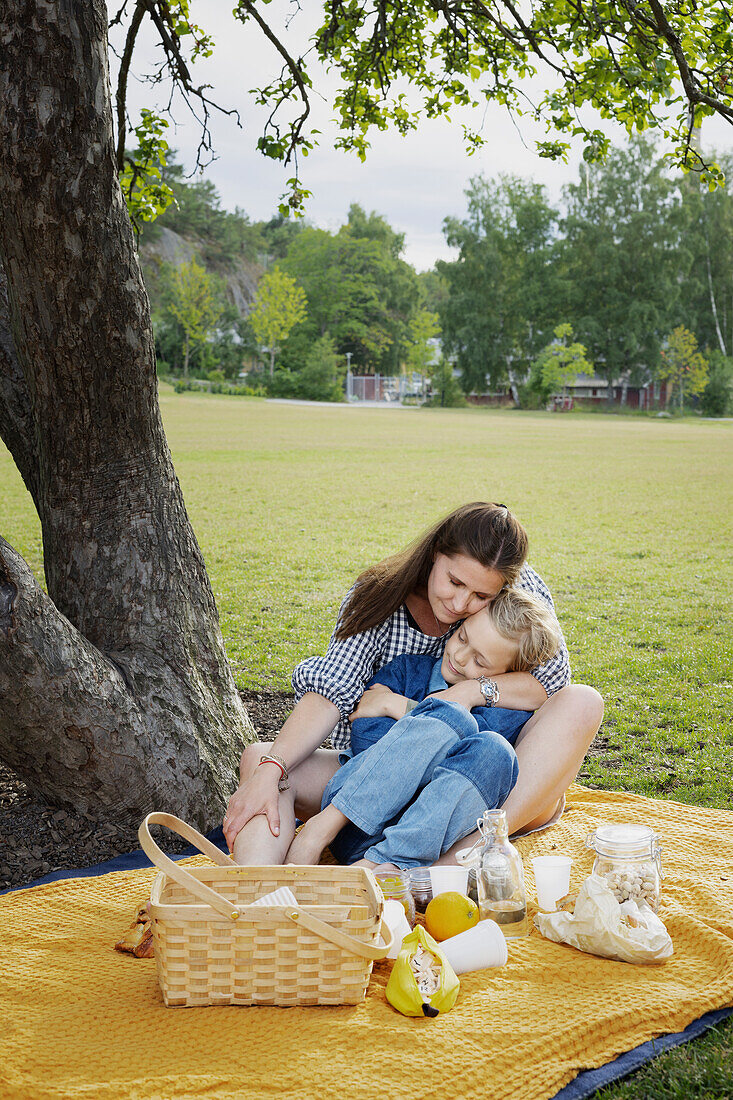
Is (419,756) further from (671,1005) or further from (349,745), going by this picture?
(671,1005)

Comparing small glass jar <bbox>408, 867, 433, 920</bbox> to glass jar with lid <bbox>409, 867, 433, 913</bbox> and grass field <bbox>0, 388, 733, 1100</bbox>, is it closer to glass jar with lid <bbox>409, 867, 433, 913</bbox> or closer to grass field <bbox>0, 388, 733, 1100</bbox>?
glass jar with lid <bbox>409, 867, 433, 913</bbox>

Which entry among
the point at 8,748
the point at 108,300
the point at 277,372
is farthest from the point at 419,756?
the point at 277,372

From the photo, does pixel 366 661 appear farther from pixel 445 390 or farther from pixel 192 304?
pixel 445 390

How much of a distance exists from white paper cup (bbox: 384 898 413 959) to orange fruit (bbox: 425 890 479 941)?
0.10 meters

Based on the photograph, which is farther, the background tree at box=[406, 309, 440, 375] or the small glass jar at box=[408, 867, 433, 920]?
the background tree at box=[406, 309, 440, 375]

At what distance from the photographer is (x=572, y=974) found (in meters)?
2.25

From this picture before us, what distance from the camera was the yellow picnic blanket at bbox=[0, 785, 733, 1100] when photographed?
5.96 ft

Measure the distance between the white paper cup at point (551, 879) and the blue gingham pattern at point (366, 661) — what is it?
0.59m

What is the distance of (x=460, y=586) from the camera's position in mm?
2883

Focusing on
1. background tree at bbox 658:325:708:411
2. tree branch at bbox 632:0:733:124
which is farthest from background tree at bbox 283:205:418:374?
tree branch at bbox 632:0:733:124

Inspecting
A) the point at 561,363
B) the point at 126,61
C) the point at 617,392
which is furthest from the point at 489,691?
the point at 617,392

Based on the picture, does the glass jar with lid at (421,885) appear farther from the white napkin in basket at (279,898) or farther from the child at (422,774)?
the white napkin in basket at (279,898)

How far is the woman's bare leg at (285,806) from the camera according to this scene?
2508 millimetres

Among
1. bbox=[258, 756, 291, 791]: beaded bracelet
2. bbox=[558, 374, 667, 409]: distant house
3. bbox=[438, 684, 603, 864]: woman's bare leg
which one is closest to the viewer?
bbox=[258, 756, 291, 791]: beaded bracelet
